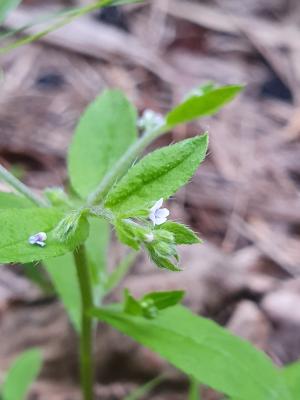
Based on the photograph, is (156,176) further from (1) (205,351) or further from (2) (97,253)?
(2) (97,253)

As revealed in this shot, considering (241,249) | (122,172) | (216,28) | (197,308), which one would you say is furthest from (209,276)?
(216,28)

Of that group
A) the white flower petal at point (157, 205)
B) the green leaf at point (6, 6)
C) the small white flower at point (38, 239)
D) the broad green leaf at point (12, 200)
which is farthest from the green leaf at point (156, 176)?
the green leaf at point (6, 6)

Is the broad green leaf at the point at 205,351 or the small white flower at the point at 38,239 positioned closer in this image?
the small white flower at the point at 38,239

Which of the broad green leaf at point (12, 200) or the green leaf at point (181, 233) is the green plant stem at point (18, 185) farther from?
the green leaf at point (181, 233)

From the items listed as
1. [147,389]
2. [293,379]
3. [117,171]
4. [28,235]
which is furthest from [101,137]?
[147,389]

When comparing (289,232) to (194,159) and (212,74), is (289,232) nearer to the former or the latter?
(212,74)

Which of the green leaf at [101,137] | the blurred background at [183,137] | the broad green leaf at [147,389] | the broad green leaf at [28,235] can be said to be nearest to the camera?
the broad green leaf at [28,235]
